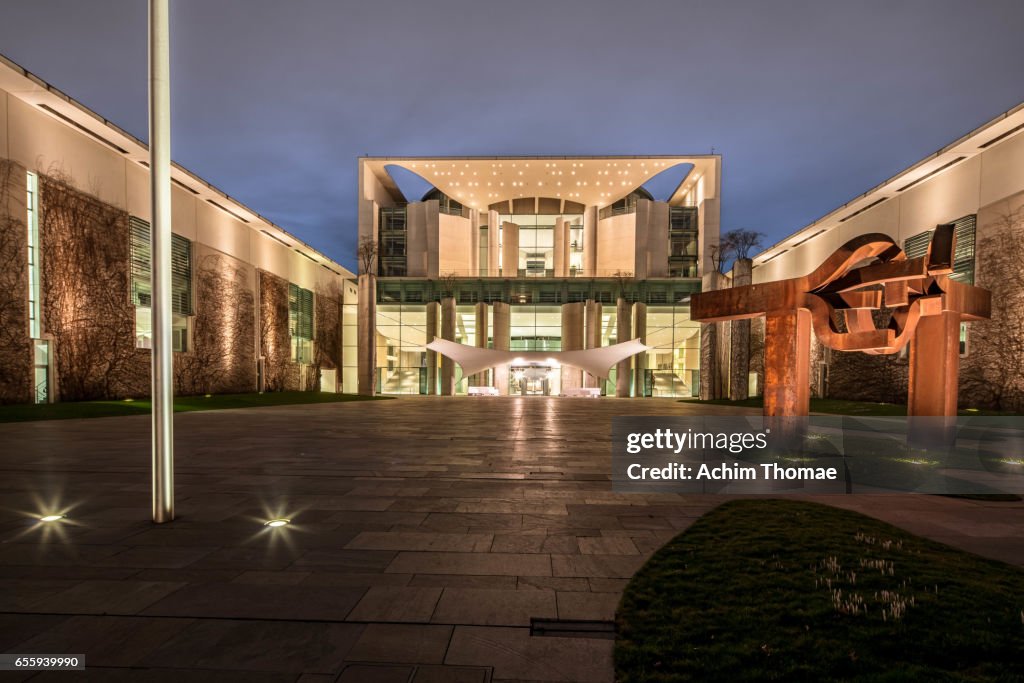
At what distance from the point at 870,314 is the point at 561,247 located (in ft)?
113

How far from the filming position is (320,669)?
2176 millimetres

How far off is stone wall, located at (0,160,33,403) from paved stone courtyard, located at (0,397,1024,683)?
11.8 m

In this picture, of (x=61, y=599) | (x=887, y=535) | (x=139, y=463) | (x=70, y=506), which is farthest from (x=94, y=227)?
(x=887, y=535)

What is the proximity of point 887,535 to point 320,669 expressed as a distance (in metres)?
4.30

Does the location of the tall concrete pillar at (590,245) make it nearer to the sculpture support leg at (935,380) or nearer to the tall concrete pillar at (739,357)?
the tall concrete pillar at (739,357)

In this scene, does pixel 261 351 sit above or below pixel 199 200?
below

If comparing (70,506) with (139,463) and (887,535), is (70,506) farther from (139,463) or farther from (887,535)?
(887,535)

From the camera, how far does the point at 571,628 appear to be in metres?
2.56

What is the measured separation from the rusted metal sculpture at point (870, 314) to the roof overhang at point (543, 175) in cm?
3327

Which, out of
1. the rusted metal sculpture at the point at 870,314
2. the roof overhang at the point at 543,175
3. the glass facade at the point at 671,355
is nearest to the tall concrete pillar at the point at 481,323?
the glass facade at the point at 671,355

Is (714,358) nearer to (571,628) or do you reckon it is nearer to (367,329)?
(367,329)

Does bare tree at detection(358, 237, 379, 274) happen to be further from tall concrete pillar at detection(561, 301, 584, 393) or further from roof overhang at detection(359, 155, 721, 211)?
tall concrete pillar at detection(561, 301, 584, 393)

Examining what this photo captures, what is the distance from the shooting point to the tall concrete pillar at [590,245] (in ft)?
141

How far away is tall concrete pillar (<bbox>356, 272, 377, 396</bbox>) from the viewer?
→ 3434 centimetres
